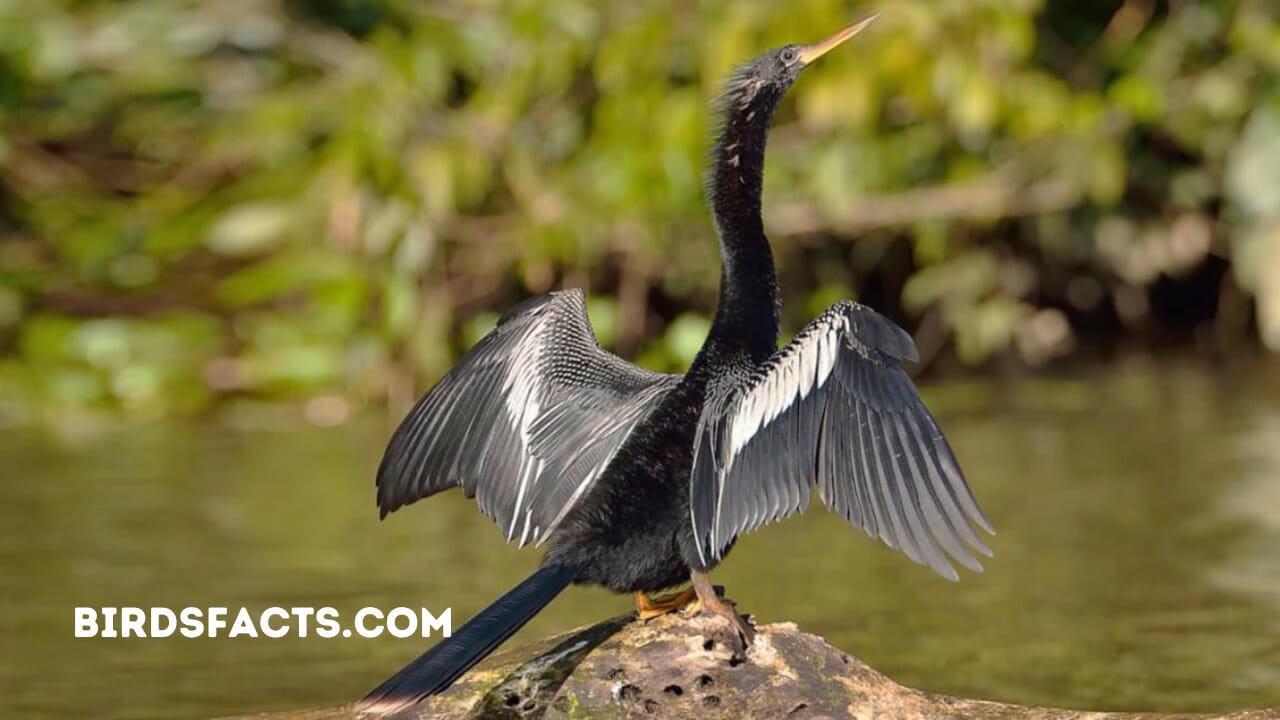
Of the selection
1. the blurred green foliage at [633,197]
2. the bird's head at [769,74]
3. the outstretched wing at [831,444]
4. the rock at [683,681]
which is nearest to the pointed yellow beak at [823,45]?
the bird's head at [769,74]

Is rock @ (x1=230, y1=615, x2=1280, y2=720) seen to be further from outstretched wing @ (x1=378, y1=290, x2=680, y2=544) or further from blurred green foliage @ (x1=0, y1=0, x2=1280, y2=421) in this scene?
blurred green foliage @ (x1=0, y1=0, x2=1280, y2=421)

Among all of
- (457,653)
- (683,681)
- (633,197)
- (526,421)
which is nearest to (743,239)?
(526,421)

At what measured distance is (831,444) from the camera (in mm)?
3842

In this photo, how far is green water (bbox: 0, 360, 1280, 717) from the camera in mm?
5406

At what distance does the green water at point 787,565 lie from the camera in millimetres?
5406

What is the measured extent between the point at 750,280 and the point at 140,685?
2199 mm

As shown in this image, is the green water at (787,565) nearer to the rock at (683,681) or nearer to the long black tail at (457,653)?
the rock at (683,681)

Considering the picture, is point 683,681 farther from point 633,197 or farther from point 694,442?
point 633,197

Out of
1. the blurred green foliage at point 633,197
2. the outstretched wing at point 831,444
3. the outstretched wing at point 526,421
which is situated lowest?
the outstretched wing at point 831,444

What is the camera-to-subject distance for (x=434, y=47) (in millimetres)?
9883

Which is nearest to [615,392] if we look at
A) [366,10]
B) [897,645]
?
[897,645]

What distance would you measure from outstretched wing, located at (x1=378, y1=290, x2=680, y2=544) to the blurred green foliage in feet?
14.4

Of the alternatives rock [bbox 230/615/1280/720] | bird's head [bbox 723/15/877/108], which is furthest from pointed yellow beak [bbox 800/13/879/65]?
rock [bbox 230/615/1280/720]

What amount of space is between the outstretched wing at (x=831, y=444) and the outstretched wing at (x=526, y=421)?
15.4 inches
